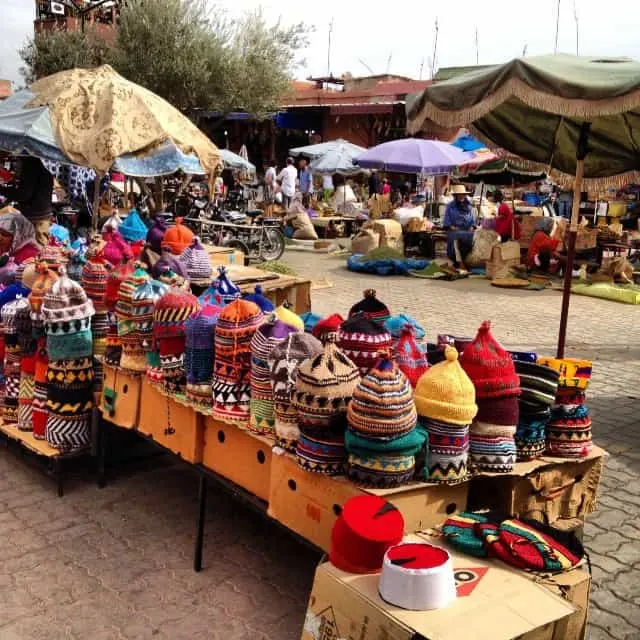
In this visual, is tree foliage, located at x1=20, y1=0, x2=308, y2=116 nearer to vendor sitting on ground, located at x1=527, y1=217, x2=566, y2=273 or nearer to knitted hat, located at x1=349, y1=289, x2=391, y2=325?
vendor sitting on ground, located at x1=527, y1=217, x2=566, y2=273

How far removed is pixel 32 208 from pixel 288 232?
33.0ft

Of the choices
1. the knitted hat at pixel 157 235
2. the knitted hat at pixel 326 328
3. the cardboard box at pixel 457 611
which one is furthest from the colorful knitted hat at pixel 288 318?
the knitted hat at pixel 157 235

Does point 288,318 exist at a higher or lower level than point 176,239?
lower

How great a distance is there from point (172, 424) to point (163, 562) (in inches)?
26.1

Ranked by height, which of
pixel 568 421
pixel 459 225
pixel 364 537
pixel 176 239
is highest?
pixel 459 225

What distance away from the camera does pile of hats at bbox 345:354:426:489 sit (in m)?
2.49

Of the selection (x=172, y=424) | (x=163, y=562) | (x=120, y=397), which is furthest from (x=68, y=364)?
(x=163, y=562)

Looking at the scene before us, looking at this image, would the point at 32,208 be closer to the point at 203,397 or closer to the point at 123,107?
the point at 123,107

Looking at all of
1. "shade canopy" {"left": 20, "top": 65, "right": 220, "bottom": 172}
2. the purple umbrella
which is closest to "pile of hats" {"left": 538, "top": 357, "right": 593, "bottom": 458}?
"shade canopy" {"left": 20, "top": 65, "right": 220, "bottom": 172}

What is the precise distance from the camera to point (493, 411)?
2803 millimetres

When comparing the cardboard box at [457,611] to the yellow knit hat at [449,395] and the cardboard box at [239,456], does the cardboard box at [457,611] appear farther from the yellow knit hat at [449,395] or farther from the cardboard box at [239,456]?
the cardboard box at [239,456]

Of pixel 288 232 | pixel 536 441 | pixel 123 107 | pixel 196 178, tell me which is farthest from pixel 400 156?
pixel 536 441

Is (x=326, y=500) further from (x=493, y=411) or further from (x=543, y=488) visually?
(x=543, y=488)

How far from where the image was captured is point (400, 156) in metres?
14.6
